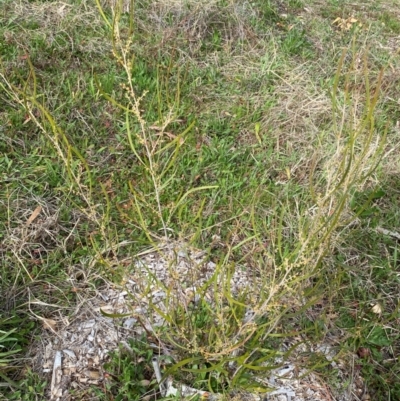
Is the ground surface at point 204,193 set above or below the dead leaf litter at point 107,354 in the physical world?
above

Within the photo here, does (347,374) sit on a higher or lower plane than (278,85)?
lower

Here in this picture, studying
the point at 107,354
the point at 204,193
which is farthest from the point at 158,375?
the point at 204,193

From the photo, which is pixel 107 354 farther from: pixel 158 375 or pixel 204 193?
pixel 204 193

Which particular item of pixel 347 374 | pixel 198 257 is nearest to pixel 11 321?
pixel 198 257

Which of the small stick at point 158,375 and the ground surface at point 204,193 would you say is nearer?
the ground surface at point 204,193

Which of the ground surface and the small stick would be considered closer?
the ground surface

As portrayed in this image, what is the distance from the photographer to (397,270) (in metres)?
2.58

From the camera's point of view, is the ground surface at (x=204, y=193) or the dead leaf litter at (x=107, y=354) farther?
the dead leaf litter at (x=107, y=354)

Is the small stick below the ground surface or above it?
below

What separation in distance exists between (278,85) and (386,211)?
129 cm

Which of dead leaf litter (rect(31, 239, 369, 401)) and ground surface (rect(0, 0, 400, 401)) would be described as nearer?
ground surface (rect(0, 0, 400, 401))

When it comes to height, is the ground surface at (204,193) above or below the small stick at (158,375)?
above

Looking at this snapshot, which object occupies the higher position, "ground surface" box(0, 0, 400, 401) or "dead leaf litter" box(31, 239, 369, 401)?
"ground surface" box(0, 0, 400, 401)

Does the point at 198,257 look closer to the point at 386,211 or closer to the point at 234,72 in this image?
the point at 386,211
